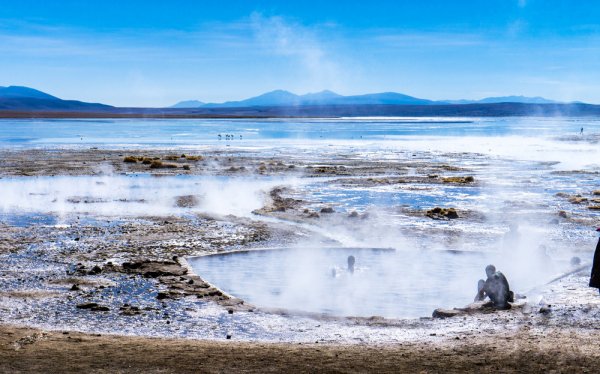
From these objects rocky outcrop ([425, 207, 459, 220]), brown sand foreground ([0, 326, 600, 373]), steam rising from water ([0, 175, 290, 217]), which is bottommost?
steam rising from water ([0, 175, 290, 217])

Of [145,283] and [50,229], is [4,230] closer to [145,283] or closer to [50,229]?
[50,229]

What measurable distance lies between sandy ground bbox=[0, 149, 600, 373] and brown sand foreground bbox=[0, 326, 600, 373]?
14 mm

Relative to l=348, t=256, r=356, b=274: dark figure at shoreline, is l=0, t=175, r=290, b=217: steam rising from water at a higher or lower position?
lower

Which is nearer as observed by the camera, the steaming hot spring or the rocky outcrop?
the steaming hot spring

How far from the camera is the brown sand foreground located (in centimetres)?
897

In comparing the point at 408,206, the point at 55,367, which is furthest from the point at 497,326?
the point at 408,206

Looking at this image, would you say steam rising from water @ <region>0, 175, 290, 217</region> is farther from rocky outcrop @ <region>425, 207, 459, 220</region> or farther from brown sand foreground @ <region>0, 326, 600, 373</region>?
brown sand foreground @ <region>0, 326, 600, 373</region>

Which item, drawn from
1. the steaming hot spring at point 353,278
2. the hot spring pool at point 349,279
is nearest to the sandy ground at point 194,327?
the steaming hot spring at point 353,278

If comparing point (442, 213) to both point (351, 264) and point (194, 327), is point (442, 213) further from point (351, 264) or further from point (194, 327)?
point (194, 327)

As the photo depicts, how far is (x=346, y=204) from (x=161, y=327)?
15.7m

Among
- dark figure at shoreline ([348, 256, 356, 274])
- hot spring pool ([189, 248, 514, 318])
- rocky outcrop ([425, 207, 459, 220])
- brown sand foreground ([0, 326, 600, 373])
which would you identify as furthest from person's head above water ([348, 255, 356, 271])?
rocky outcrop ([425, 207, 459, 220])

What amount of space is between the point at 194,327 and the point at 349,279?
16.0ft

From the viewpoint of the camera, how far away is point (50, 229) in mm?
19750

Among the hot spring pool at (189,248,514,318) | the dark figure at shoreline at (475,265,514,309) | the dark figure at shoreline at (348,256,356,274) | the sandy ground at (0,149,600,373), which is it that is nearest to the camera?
the sandy ground at (0,149,600,373)
